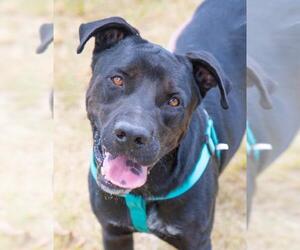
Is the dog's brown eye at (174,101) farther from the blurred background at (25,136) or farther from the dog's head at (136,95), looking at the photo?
the blurred background at (25,136)

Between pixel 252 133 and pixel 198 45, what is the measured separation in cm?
74

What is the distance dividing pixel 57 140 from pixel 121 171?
0.92 metres

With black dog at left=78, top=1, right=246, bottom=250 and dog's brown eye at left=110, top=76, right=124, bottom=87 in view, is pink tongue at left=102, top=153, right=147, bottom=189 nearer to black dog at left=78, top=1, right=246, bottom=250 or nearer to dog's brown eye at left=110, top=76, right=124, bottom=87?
black dog at left=78, top=1, right=246, bottom=250

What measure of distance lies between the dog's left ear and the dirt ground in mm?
619

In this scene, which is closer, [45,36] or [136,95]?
[136,95]

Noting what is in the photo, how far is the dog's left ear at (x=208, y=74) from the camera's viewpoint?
1.81m

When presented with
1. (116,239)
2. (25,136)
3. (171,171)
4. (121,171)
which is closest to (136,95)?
(121,171)

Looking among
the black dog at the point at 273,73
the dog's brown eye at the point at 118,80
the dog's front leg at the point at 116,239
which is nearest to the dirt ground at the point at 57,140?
the dog's front leg at the point at 116,239

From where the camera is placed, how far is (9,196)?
7.84 feet

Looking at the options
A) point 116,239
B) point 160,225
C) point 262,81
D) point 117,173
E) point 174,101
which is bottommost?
point 116,239

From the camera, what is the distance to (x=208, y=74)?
1885 millimetres

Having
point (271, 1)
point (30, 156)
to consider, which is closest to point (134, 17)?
point (30, 156)

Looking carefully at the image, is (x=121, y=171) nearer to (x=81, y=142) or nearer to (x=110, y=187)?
(x=110, y=187)

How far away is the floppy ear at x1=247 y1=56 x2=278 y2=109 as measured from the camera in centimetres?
161
